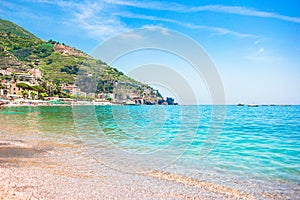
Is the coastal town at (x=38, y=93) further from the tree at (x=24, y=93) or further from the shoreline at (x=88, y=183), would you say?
the shoreline at (x=88, y=183)

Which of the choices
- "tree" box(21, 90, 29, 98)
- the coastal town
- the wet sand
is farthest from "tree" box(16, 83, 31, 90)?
the wet sand


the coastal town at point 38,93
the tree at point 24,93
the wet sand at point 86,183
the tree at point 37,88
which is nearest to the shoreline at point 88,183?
the wet sand at point 86,183

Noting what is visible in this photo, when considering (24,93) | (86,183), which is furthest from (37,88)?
(86,183)

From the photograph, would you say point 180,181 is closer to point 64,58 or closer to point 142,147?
point 142,147

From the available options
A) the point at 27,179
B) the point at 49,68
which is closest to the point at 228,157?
the point at 27,179

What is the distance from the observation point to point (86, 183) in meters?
9.06

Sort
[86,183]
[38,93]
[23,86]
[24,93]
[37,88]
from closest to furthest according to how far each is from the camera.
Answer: [86,183]
[24,93]
[23,86]
[37,88]
[38,93]

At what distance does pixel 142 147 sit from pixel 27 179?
9.85 meters

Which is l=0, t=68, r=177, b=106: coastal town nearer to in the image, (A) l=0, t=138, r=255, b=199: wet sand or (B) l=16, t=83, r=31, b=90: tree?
(B) l=16, t=83, r=31, b=90: tree

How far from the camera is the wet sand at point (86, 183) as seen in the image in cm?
802

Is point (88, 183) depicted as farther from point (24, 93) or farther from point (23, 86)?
point (23, 86)

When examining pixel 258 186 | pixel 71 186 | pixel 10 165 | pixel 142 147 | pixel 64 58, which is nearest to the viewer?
pixel 71 186

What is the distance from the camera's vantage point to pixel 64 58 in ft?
642

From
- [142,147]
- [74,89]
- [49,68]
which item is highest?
[49,68]
